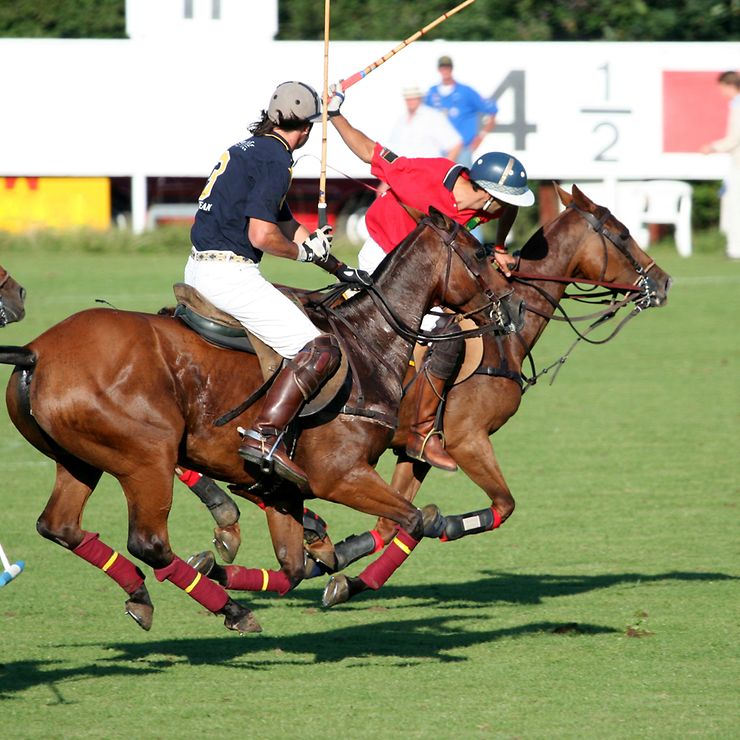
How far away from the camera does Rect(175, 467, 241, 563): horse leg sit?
7957 mm

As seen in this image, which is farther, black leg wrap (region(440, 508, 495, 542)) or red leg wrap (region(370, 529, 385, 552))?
black leg wrap (region(440, 508, 495, 542))

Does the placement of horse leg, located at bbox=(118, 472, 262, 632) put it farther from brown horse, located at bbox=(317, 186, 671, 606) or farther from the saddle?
brown horse, located at bbox=(317, 186, 671, 606)

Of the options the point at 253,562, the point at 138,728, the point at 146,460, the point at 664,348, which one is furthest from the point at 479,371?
the point at 664,348

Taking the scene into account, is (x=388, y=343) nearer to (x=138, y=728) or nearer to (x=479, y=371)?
(x=479, y=371)

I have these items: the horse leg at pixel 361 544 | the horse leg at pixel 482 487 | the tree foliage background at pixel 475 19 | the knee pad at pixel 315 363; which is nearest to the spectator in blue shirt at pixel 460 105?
the tree foliage background at pixel 475 19

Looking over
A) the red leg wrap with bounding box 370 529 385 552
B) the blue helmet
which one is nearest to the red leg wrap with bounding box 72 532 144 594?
the red leg wrap with bounding box 370 529 385 552

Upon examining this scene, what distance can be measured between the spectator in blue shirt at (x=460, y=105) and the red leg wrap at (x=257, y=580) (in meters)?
12.9

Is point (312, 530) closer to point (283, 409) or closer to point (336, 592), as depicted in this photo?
point (336, 592)

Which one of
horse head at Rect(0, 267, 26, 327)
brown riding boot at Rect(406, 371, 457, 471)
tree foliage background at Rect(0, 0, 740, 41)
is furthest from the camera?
tree foliage background at Rect(0, 0, 740, 41)

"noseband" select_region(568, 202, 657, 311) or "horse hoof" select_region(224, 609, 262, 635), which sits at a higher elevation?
"noseband" select_region(568, 202, 657, 311)

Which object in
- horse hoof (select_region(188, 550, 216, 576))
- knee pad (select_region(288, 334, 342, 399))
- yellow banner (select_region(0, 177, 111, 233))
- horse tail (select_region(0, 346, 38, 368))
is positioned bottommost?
yellow banner (select_region(0, 177, 111, 233))

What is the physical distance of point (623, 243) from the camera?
9.17 meters

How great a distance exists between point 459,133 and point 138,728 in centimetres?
1456

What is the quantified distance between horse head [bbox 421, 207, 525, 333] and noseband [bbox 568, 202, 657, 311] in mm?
1813
